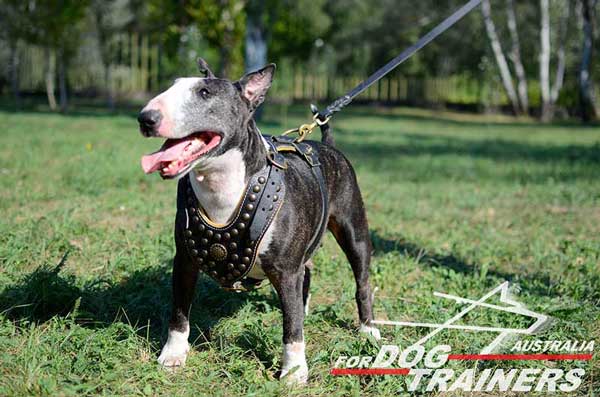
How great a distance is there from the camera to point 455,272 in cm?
485

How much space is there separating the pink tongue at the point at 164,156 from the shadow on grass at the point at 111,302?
3.79 feet

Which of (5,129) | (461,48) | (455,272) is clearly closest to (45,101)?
(5,129)

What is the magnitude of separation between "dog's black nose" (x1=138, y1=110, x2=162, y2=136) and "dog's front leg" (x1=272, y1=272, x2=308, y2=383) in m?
0.95

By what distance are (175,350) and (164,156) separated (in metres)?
1.08

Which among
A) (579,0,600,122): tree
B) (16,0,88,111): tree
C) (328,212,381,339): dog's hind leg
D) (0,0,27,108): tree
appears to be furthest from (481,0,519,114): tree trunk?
(328,212,381,339): dog's hind leg

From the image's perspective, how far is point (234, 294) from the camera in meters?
4.08

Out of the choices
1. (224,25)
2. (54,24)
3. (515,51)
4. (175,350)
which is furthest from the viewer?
(515,51)

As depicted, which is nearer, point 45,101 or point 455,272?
point 455,272

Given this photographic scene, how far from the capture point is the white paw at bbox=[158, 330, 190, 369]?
3.12m

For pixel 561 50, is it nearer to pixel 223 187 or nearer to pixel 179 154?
pixel 223 187

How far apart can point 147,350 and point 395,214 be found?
13.4 feet

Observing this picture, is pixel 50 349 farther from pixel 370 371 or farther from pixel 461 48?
pixel 461 48

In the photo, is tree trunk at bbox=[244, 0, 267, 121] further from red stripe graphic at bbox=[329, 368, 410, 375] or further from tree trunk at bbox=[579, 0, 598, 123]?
red stripe graphic at bbox=[329, 368, 410, 375]

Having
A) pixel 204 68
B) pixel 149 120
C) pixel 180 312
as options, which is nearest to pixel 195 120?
pixel 149 120
